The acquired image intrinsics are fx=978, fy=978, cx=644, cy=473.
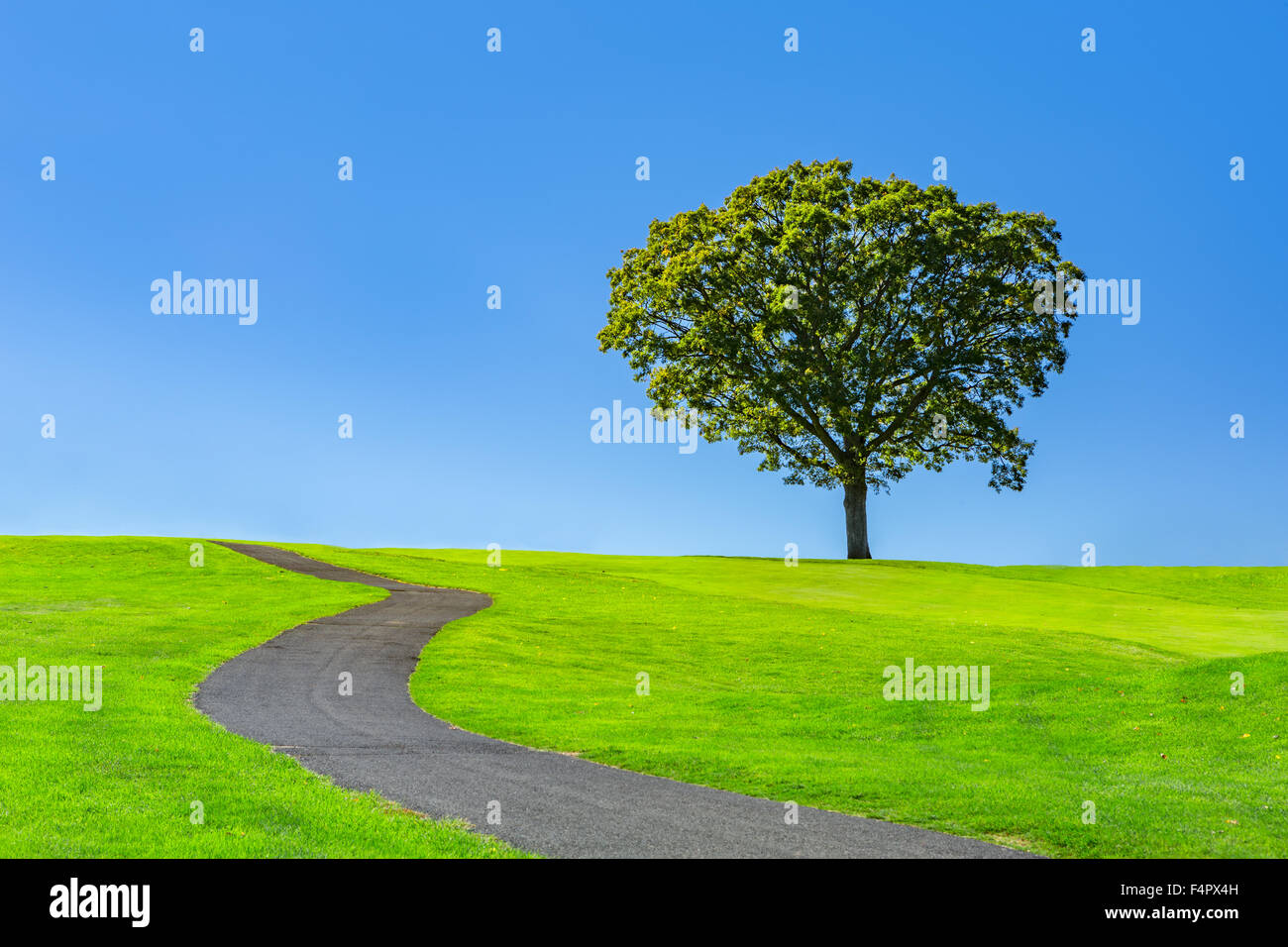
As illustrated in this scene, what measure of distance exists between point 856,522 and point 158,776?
2072 inches

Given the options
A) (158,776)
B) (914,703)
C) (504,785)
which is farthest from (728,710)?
(158,776)

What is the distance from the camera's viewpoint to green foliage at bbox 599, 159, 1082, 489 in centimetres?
5759

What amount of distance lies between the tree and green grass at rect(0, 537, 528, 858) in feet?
112

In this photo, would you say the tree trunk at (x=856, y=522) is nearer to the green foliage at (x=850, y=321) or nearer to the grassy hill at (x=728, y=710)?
the green foliage at (x=850, y=321)

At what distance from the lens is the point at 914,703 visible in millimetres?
21922

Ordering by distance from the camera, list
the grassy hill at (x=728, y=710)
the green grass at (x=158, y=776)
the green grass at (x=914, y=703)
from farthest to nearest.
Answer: the green grass at (x=914, y=703) → the grassy hill at (x=728, y=710) → the green grass at (x=158, y=776)

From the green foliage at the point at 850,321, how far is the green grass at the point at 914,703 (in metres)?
15.2

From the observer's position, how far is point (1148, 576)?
5869 cm

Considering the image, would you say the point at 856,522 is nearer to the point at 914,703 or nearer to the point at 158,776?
the point at 914,703

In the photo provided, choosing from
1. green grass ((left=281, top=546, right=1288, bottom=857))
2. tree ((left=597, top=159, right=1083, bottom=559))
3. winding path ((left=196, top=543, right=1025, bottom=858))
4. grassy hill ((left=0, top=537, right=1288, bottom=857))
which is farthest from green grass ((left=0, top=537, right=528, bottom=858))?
tree ((left=597, top=159, right=1083, bottom=559))

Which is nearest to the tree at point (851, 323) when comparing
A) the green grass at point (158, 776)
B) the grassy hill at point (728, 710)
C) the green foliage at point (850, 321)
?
the green foliage at point (850, 321)

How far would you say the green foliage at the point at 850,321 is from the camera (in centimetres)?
5759

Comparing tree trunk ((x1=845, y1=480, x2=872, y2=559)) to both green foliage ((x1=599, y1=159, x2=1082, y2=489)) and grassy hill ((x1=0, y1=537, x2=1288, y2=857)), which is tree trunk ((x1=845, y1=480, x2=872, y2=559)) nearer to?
green foliage ((x1=599, y1=159, x2=1082, y2=489))

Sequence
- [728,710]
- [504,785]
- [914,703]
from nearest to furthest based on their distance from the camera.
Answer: [504,785] < [728,710] < [914,703]
